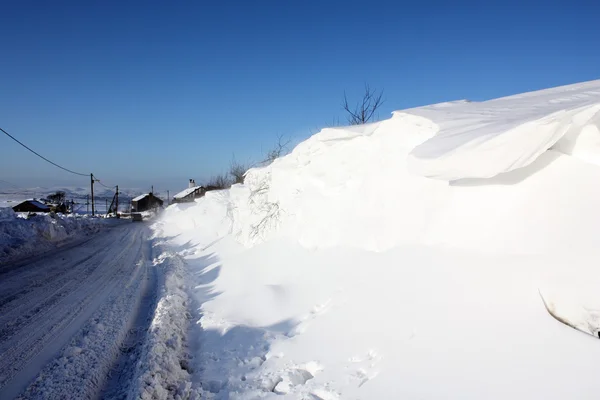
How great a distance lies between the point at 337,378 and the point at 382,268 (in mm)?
1873

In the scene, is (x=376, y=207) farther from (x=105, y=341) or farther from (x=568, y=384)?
(x=105, y=341)

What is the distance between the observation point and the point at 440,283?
13.3 feet

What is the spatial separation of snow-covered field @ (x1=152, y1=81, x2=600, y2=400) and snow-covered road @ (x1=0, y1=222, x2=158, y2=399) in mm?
858

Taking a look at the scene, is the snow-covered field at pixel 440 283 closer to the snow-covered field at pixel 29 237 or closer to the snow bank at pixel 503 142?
the snow bank at pixel 503 142

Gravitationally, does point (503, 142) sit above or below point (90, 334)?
above

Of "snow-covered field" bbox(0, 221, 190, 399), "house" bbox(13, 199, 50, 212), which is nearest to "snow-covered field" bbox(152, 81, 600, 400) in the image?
"snow-covered field" bbox(0, 221, 190, 399)

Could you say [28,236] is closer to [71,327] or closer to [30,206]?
[71,327]

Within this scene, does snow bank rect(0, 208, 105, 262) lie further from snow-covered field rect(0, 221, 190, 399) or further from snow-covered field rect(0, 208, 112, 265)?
snow-covered field rect(0, 221, 190, 399)

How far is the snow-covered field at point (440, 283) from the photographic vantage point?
300cm

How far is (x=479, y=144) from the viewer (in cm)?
401

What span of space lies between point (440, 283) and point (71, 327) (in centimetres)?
523

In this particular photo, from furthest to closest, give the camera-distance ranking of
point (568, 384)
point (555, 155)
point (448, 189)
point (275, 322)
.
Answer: point (275, 322)
point (448, 189)
point (555, 155)
point (568, 384)

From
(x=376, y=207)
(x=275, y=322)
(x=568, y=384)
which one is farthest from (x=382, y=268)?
(x=568, y=384)

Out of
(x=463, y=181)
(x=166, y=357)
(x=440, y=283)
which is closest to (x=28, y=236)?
(x=166, y=357)
